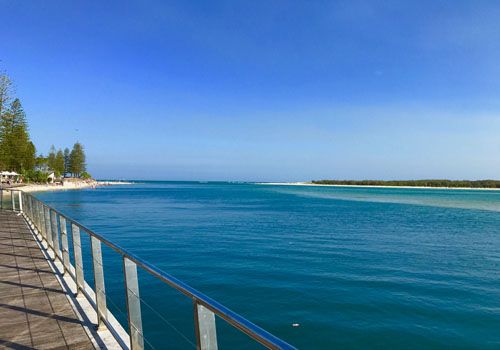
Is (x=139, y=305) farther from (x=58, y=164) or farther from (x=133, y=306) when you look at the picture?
(x=58, y=164)

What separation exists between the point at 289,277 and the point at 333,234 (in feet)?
32.8

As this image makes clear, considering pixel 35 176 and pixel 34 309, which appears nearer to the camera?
pixel 34 309

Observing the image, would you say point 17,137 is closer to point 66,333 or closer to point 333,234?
point 333,234

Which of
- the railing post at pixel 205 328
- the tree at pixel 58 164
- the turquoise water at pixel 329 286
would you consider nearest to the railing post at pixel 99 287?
the turquoise water at pixel 329 286

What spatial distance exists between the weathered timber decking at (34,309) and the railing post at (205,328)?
2.16 meters

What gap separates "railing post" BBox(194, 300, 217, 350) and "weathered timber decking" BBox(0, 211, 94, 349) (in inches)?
85.2

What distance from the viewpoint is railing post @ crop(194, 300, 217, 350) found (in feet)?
6.11

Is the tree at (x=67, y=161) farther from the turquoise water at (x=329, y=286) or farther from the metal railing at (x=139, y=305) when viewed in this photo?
the metal railing at (x=139, y=305)

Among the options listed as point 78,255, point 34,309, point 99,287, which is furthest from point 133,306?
point 34,309

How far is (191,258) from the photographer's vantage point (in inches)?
515

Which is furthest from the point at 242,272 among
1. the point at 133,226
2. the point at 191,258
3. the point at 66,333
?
the point at 133,226

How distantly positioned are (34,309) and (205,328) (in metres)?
3.70

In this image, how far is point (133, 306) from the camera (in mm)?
3072

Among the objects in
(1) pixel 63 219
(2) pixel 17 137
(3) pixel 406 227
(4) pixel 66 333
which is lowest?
(3) pixel 406 227
